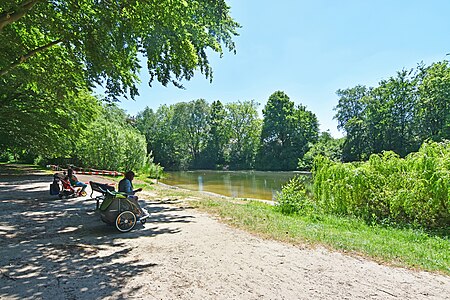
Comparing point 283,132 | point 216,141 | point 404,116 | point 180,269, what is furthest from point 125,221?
point 216,141

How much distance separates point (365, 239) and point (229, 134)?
65.4 metres

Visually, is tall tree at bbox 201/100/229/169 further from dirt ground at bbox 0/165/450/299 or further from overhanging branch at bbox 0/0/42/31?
dirt ground at bbox 0/165/450/299

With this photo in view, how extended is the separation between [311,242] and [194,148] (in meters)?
68.9

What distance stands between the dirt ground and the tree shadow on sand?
1 centimetres

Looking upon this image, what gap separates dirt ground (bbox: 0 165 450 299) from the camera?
3.75 m

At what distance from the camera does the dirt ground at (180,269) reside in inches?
147

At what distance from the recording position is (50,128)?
19.9 meters

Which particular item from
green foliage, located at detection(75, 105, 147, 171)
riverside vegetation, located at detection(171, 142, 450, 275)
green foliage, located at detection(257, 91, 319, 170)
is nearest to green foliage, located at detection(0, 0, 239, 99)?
riverside vegetation, located at detection(171, 142, 450, 275)

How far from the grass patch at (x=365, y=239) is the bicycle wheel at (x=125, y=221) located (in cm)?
239

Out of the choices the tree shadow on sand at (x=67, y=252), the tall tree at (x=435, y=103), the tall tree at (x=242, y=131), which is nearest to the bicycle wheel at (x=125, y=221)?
the tree shadow on sand at (x=67, y=252)

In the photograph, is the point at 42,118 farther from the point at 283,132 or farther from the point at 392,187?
the point at 283,132

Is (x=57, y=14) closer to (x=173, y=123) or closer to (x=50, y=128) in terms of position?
(x=50, y=128)

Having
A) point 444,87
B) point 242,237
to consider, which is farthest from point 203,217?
point 444,87

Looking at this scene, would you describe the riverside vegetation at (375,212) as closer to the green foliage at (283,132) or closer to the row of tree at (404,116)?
the row of tree at (404,116)
